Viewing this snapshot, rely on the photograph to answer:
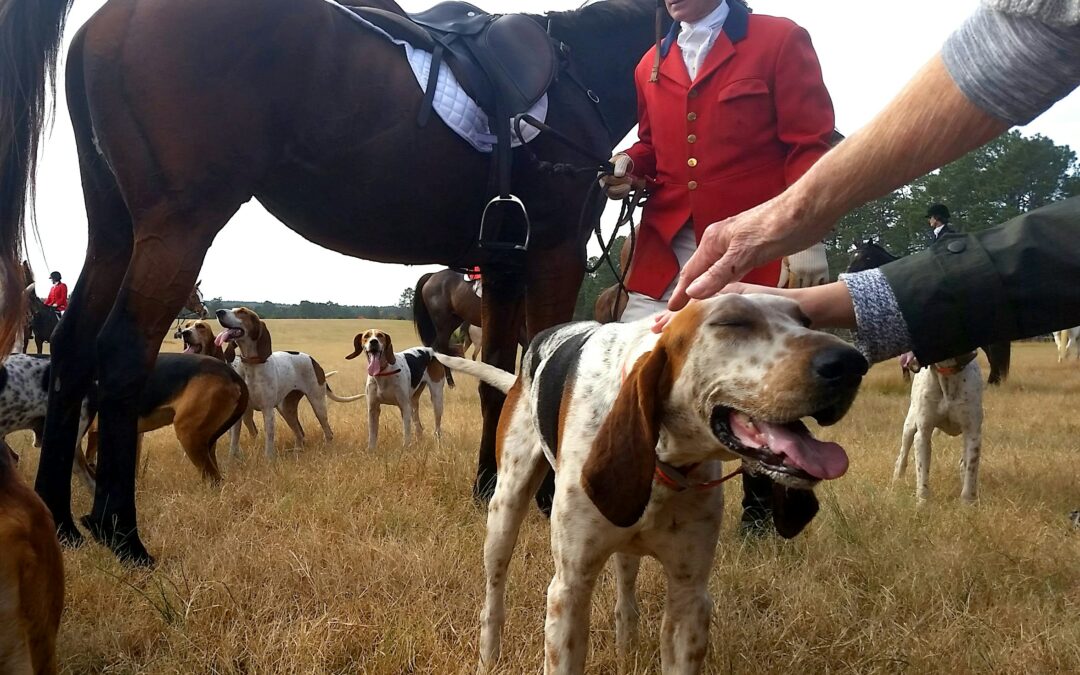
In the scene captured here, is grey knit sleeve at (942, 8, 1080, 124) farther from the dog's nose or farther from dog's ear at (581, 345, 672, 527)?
dog's ear at (581, 345, 672, 527)

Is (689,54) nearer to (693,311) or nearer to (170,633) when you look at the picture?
(693,311)

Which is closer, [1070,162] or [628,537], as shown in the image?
[628,537]

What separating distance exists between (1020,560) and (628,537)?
2.36 metres

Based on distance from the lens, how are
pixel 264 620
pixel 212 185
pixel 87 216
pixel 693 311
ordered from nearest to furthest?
pixel 693 311 → pixel 264 620 → pixel 212 185 → pixel 87 216

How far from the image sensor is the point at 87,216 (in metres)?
3.70

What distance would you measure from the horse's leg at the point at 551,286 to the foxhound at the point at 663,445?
109 cm

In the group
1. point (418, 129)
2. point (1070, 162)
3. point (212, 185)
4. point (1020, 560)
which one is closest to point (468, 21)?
point (418, 129)

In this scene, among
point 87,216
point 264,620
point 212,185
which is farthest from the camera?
point 87,216

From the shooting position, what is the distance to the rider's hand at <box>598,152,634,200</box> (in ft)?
10.5

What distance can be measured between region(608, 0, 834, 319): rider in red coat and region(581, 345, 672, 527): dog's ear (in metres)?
1.43

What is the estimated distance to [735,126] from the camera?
118 inches

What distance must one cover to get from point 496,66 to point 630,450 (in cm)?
261

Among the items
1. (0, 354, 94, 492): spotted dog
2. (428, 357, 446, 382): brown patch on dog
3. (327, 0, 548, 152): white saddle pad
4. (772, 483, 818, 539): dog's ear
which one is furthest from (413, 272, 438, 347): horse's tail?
(772, 483, 818, 539): dog's ear

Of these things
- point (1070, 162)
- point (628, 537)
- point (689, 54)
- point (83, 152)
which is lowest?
point (628, 537)
